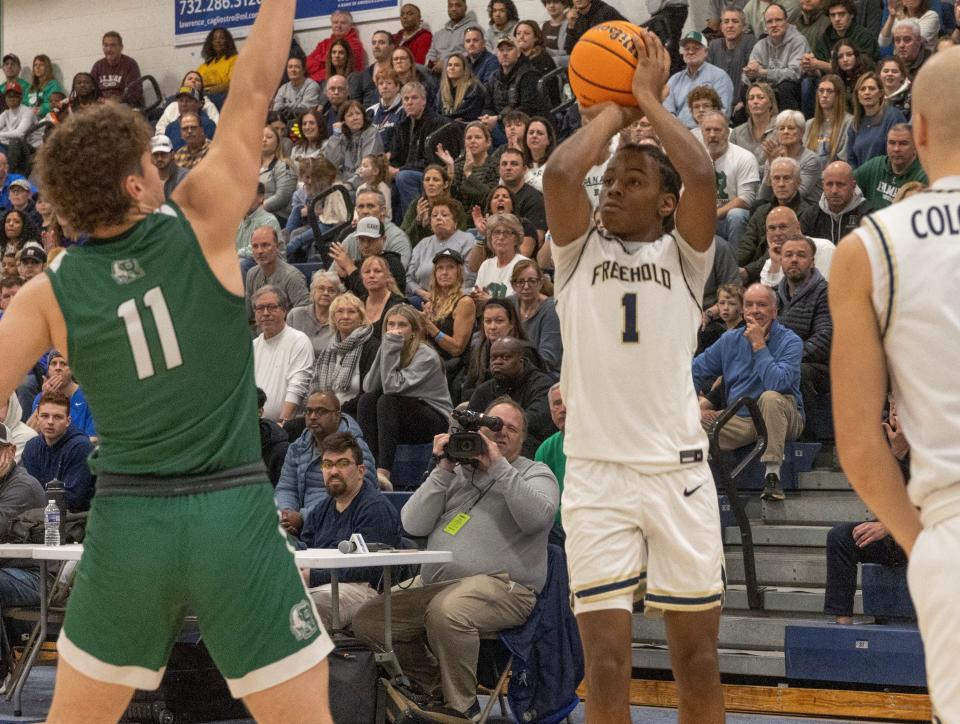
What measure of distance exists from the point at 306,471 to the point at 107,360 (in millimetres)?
4997

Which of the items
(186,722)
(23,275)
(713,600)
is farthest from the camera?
(23,275)

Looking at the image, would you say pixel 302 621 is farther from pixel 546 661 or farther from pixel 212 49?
pixel 212 49

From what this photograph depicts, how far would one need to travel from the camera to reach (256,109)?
308 centimetres

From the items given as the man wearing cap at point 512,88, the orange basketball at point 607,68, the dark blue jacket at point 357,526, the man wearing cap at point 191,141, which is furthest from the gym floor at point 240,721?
the man wearing cap at point 191,141

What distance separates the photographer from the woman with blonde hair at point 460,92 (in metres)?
13.5

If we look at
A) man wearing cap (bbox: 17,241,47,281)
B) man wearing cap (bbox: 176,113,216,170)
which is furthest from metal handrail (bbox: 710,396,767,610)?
man wearing cap (bbox: 176,113,216,170)

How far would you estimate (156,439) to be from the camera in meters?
2.92

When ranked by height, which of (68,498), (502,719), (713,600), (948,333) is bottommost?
(502,719)

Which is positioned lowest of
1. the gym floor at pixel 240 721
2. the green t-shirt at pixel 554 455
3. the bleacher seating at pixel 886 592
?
the gym floor at pixel 240 721

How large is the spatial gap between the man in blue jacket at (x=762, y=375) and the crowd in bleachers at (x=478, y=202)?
19mm

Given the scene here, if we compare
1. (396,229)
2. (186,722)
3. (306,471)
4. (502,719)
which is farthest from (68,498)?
(396,229)

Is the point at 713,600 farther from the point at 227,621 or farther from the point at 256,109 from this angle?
the point at 256,109

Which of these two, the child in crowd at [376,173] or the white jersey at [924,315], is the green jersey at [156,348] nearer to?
the white jersey at [924,315]

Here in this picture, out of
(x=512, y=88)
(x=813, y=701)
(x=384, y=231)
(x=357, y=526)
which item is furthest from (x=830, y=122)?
(x=357, y=526)
